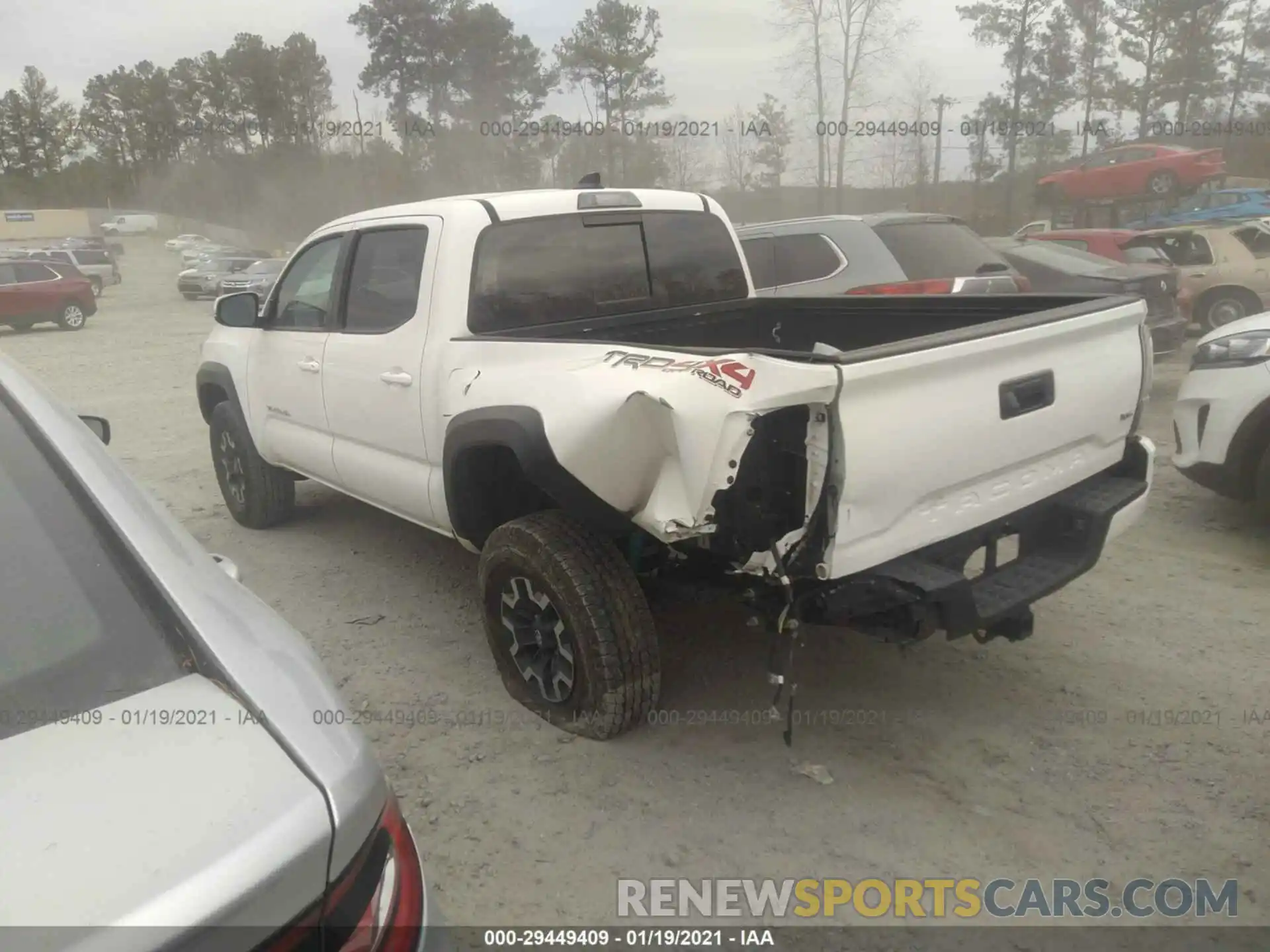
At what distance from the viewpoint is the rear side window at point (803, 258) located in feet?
23.9

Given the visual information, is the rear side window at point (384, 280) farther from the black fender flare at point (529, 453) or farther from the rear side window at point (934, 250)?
the rear side window at point (934, 250)

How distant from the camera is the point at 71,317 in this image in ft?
73.1

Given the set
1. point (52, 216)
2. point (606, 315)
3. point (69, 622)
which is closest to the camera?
point (69, 622)

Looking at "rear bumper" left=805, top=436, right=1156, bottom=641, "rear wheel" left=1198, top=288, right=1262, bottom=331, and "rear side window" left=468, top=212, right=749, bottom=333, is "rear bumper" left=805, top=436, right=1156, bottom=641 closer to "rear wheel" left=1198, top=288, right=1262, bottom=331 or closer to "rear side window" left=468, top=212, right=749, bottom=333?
"rear side window" left=468, top=212, right=749, bottom=333

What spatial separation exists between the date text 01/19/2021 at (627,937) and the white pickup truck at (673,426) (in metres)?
0.71

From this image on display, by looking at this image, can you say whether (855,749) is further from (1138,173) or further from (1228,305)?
(1138,173)

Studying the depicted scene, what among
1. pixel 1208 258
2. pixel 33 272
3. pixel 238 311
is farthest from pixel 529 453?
pixel 33 272

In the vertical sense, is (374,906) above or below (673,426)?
below

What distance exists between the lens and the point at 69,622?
161 centimetres

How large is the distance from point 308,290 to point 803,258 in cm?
392

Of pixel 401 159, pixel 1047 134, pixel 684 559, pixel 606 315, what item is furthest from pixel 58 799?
pixel 401 159

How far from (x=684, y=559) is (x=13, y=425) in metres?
2.02

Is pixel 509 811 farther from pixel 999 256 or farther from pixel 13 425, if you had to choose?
pixel 999 256

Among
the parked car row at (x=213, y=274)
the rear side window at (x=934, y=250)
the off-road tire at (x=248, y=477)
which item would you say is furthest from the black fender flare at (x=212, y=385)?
the parked car row at (x=213, y=274)
